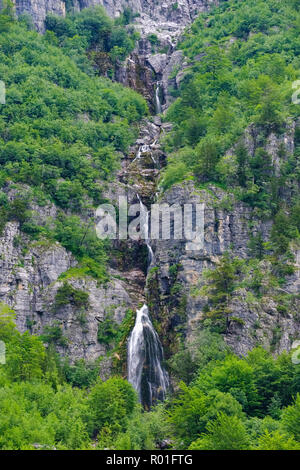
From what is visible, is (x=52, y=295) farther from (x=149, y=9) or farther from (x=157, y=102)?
(x=149, y=9)

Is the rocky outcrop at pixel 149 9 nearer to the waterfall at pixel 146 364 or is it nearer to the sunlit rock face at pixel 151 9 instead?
the sunlit rock face at pixel 151 9

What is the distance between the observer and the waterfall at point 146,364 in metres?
61.2

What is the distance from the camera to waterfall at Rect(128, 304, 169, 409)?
6125cm

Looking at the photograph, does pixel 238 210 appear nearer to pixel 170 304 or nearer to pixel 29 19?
pixel 170 304

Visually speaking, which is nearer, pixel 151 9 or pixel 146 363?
pixel 146 363

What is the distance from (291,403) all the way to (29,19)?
7744 centimetres

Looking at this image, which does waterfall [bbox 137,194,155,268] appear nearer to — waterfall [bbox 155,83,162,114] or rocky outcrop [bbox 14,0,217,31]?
waterfall [bbox 155,83,162,114]

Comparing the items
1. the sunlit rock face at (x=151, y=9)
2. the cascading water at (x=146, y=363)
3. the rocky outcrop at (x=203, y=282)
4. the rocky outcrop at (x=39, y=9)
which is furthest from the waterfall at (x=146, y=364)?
the sunlit rock face at (x=151, y=9)

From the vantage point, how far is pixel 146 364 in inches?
2480

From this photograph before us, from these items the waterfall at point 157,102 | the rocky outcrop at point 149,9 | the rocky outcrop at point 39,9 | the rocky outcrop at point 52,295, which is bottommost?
the rocky outcrop at point 52,295

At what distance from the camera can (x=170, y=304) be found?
66938 mm

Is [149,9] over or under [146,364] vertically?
over

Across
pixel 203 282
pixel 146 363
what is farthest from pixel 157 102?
pixel 146 363

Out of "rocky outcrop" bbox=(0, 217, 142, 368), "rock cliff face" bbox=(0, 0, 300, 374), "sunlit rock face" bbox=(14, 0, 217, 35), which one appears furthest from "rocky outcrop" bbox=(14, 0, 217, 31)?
"rocky outcrop" bbox=(0, 217, 142, 368)
